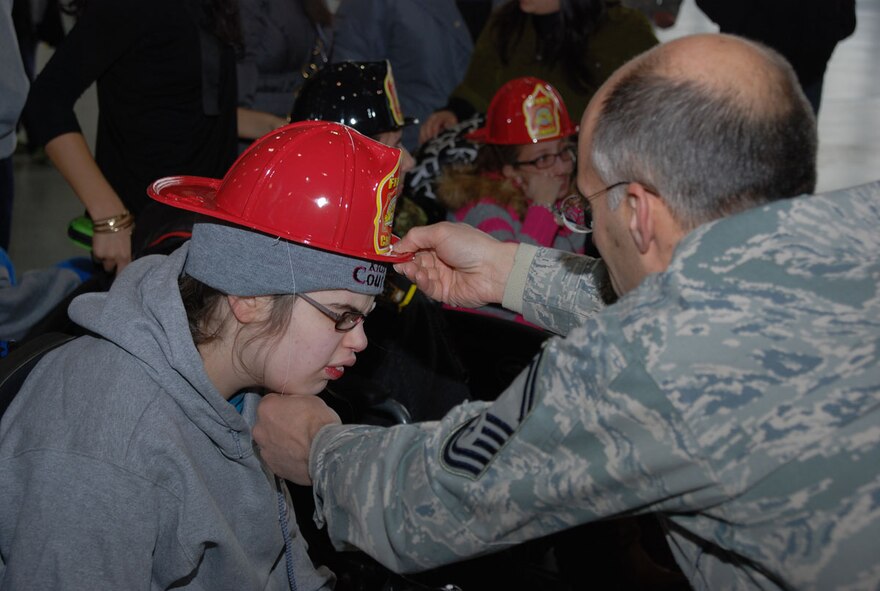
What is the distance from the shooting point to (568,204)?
2.00 m

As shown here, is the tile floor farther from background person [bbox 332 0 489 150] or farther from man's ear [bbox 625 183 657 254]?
man's ear [bbox 625 183 657 254]

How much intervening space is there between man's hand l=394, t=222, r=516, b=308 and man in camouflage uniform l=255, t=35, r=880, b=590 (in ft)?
2.29

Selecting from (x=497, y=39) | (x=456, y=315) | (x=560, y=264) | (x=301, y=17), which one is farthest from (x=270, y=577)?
(x=497, y=39)

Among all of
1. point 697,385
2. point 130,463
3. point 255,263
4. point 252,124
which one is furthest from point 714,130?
point 252,124

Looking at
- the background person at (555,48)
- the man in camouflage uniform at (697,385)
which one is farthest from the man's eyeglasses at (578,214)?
the background person at (555,48)

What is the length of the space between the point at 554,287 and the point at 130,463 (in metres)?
1.14

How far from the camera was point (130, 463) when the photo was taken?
161 centimetres

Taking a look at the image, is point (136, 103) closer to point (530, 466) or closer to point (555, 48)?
point (555, 48)

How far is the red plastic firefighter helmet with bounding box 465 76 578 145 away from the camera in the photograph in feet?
12.4

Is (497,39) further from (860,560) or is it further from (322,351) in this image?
(860,560)

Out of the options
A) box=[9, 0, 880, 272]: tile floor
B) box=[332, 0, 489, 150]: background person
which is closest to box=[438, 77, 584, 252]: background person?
box=[332, 0, 489, 150]: background person

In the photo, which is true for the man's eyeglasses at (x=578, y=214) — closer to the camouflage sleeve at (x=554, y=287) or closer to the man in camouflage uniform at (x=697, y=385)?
the man in camouflage uniform at (x=697, y=385)

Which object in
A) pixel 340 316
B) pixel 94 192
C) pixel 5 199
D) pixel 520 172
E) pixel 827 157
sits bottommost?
pixel 827 157

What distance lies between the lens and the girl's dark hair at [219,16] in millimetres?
3197
